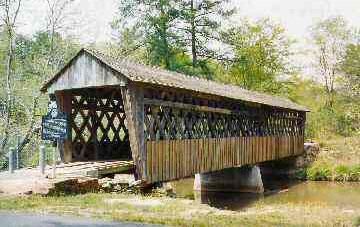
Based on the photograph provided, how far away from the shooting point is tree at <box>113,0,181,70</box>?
1169 inches

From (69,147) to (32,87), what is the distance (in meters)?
9.00

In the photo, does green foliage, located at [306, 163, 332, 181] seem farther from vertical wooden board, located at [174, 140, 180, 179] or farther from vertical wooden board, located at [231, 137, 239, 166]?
vertical wooden board, located at [174, 140, 180, 179]

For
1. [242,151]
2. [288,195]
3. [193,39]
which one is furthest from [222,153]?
[193,39]

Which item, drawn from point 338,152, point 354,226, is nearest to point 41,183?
point 354,226

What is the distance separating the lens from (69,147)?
46.4ft

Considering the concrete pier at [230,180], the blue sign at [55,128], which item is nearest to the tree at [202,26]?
the concrete pier at [230,180]

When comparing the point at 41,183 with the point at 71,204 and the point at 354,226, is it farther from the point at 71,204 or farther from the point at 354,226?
the point at 354,226

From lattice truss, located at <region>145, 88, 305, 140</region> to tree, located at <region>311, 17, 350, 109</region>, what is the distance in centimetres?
2063

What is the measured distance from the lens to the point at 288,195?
2083cm

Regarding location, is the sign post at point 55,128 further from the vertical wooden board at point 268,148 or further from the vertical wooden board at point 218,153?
the vertical wooden board at point 268,148

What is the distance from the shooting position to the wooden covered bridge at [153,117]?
12.0 metres

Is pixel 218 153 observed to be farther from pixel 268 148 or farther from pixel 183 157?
pixel 268 148

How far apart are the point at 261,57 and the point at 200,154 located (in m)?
27.7

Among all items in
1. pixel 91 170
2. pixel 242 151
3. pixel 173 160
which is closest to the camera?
pixel 91 170
